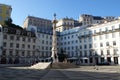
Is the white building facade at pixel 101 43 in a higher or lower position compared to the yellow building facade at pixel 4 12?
lower

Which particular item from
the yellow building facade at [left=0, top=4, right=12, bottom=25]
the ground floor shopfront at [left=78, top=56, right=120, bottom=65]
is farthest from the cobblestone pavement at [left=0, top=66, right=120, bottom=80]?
the yellow building facade at [left=0, top=4, right=12, bottom=25]

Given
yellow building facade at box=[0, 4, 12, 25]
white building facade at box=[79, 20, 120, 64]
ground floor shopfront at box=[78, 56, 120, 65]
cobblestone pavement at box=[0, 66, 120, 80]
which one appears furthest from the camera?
yellow building facade at box=[0, 4, 12, 25]

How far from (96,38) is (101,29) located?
4.64 metres

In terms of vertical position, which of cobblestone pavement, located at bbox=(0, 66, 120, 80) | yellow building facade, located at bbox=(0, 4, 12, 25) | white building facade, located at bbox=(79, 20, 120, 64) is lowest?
cobblestone pavement, located at bbox=(0, 66, 120, 80)

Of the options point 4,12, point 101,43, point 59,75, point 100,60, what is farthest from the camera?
point 4,12

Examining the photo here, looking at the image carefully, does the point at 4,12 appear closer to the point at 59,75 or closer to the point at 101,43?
the point at 101,43

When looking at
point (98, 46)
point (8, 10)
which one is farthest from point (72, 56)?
point (8, 10)

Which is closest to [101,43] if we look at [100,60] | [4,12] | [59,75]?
[100,60]

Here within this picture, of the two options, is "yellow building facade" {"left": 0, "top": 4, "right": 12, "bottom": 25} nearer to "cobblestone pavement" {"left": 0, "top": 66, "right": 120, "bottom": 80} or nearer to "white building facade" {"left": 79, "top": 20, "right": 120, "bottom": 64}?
"white building facade" {"left": 79, "top": 20, "right": 120, "bottom": 64}

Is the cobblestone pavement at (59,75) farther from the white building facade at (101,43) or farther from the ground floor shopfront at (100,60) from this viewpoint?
the white building facade at (101,43)

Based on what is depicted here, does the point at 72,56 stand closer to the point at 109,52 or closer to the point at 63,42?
the point at 63,42

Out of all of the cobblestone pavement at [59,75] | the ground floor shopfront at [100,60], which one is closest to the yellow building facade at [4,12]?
the ground floor shopfront at [100,60]

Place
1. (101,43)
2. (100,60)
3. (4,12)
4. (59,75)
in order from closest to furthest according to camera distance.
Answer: (59,75) → (100,60) → (101,43) → (4,12)

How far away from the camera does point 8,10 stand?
105 meters
